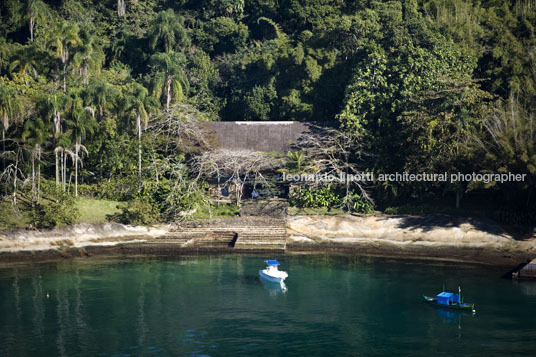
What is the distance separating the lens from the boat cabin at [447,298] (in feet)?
114

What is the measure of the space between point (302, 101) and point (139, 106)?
17982mm

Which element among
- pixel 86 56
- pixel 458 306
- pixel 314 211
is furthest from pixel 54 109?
pixel 458 306

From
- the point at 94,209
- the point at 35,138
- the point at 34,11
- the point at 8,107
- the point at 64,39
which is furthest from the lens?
the point at 34,11

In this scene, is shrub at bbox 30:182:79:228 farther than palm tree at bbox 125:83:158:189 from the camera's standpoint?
No

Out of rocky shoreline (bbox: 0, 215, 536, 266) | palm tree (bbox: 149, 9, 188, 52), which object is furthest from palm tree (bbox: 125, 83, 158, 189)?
palm tree (bbox: 149, 9, 188, 52)

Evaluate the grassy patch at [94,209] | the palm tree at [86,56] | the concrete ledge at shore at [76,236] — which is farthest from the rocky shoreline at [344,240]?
the palm tree at [86,56]

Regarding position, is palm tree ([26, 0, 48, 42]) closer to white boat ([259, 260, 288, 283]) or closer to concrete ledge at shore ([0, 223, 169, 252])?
concrete ledge at shore ([0, 223, 169, 252])

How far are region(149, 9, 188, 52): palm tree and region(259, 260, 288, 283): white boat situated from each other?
36.3 m

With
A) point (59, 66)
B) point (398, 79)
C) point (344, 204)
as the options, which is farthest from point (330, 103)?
point (59, 66)

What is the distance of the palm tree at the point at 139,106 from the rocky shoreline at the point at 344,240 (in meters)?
5.83

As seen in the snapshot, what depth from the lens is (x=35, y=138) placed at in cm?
4766

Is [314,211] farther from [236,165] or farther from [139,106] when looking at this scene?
[139,106]

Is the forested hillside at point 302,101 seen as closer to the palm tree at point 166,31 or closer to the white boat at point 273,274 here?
the palm tree at point 166,31

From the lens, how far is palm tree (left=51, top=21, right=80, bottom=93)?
5444 centimetres
